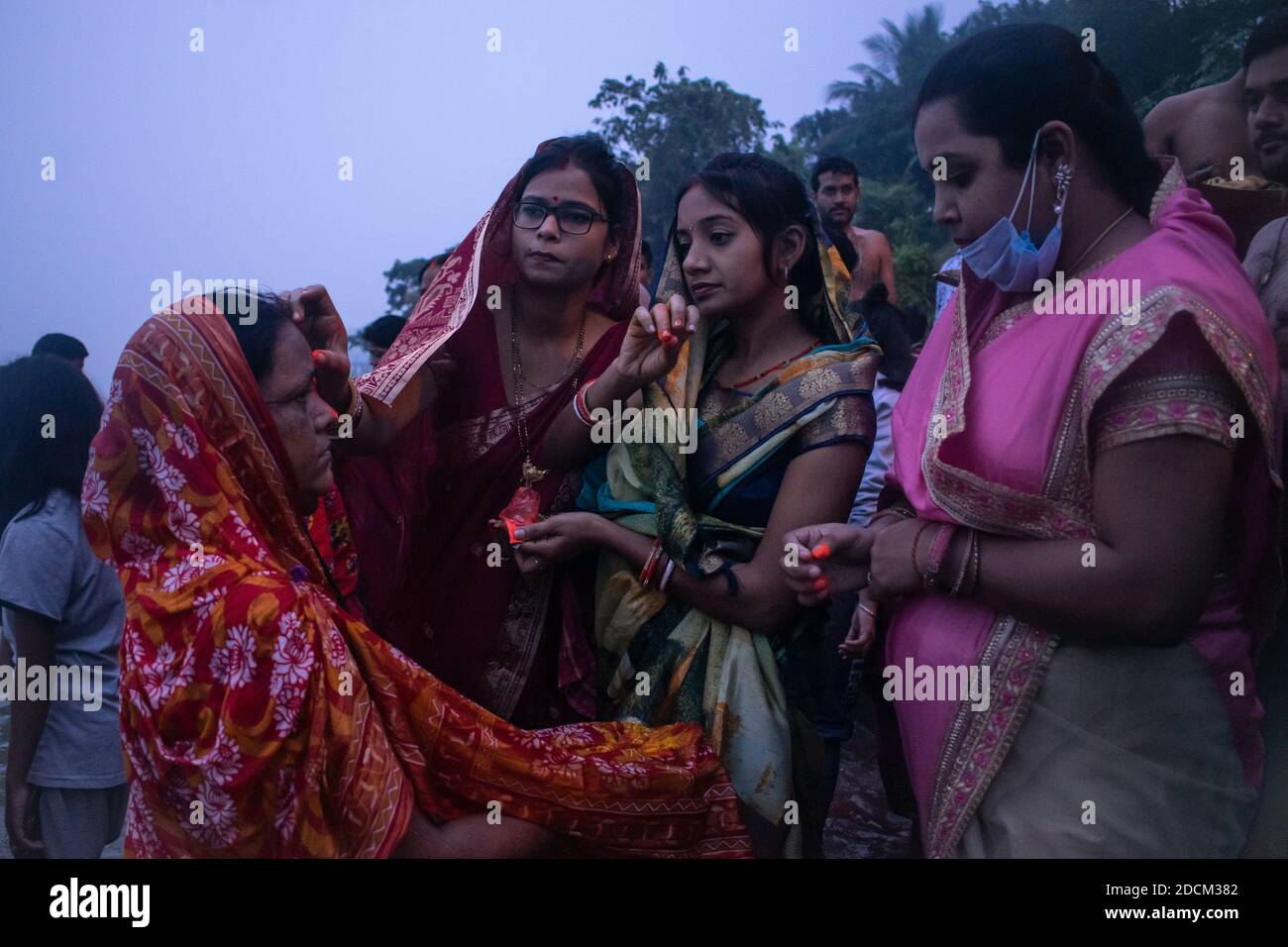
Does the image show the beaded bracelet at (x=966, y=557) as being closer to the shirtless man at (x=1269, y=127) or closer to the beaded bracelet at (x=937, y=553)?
the beaded bracelet at (x=937, y=553)

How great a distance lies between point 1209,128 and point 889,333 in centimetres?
193

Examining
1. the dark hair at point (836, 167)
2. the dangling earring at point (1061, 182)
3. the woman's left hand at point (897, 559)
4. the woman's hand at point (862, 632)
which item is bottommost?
the woman's hand at point (862, 632)

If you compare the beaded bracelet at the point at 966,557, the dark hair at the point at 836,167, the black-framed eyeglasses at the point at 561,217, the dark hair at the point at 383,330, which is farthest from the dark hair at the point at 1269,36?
the dark hair at the point at 383,330

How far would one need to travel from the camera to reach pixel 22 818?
3.10 metres

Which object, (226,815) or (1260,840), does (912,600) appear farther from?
(226,815)

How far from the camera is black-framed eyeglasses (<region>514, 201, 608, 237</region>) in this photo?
2725mm

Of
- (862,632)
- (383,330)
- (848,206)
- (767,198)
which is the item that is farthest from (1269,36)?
(383,330)

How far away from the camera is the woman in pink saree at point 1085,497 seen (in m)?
1.76

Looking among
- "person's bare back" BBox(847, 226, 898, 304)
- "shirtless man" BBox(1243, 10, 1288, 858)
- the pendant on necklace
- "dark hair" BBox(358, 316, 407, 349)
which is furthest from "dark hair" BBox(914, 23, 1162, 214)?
Answer: "dark hair" BBox(358, 316, 407, 349)

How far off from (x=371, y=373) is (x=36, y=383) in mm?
1193

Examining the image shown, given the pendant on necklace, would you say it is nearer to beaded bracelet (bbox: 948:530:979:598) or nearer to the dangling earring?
beaded bracelet (bbox: 948:530:979:598)

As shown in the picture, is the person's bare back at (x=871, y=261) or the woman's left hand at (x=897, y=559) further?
the person's bare back at (x=871, y=261)

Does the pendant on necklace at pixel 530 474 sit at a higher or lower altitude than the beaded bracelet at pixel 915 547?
higher

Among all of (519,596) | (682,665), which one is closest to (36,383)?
(519,596)
